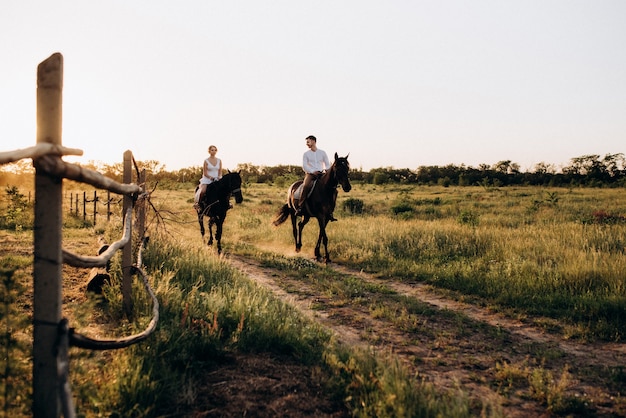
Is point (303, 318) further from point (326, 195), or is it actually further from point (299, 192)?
point (299, 192)

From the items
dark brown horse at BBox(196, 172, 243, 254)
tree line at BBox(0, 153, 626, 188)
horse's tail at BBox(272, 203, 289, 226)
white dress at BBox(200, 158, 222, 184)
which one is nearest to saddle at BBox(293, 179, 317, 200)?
horse's tail at BBox(272, 203, 289, 226)

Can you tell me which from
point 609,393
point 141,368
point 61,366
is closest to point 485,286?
point 609,393

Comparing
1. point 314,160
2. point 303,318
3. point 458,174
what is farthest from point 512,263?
point 458,174

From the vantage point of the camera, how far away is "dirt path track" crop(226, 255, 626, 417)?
3832mm

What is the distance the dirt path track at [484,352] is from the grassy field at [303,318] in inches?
15.6

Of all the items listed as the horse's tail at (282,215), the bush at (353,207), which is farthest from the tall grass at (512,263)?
the bush at (353,207)

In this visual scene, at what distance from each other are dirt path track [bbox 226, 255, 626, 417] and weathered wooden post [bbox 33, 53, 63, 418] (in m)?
2.84

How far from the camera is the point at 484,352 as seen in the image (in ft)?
16.7

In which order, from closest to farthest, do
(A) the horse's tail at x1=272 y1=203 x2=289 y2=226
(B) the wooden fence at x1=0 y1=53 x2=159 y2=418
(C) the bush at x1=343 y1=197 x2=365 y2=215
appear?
(B) the wooden fence at x1=0 y1=53 x2=159 y2=418 < (A) the horse's tail at x1=272 y1=203 x2=289 y2=226 < (C) the bush at x1=343 y1=197 x2=365 y2=215

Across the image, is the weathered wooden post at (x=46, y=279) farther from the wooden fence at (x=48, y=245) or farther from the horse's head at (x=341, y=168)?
the horse's head at (x=341, y=168)

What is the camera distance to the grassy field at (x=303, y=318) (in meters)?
3.04

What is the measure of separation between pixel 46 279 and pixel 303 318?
3.67 meters

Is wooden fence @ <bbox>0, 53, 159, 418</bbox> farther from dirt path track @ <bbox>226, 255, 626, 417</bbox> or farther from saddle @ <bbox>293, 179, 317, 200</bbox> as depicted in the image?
saddle @ <bbox>293, 179, 317, 200</bbox>

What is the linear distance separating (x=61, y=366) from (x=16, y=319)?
0.56m
